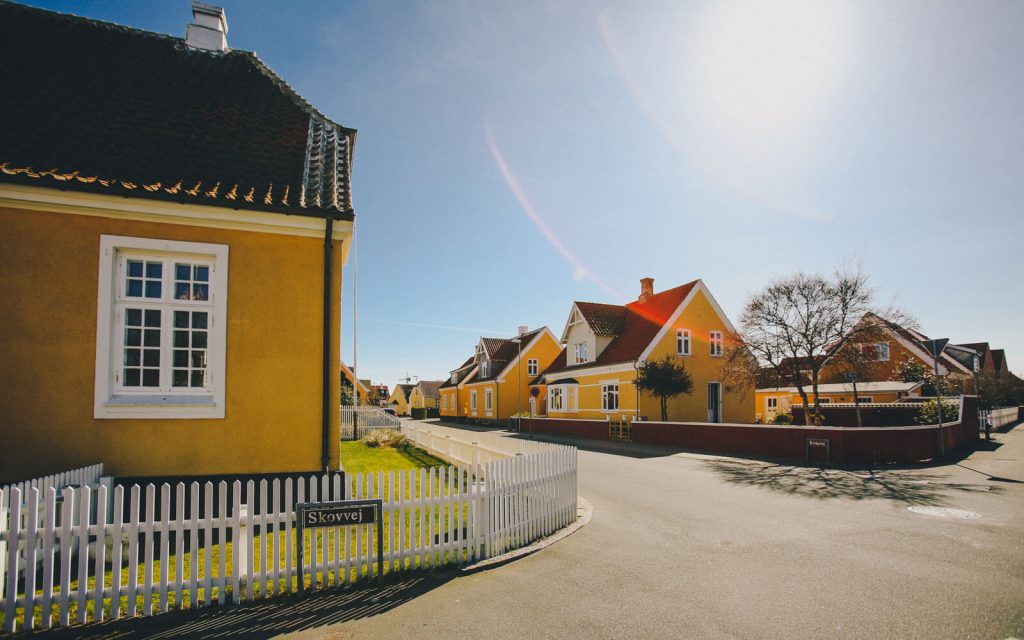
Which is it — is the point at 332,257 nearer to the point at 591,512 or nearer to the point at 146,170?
the point at 146,170

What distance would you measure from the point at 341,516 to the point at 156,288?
448 centimetres

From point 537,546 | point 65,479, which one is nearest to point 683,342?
point 537,546

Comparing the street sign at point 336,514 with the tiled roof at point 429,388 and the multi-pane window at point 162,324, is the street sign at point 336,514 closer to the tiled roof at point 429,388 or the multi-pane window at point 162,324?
the multi-pane window at point 162,324

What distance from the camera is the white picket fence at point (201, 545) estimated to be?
15.0 ft

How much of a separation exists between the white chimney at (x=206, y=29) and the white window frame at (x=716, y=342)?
94.1 ft

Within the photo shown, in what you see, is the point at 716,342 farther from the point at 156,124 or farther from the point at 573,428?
the point at 156,124

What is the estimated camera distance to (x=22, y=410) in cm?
671

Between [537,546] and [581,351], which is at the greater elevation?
[581,351]

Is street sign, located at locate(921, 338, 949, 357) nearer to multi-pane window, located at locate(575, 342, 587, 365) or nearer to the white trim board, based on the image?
the white trim board

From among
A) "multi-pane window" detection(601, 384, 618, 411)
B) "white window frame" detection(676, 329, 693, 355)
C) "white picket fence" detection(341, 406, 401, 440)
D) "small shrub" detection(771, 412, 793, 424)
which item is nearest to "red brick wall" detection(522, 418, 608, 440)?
"multi-pane window" detection(601, 384, 618, 411)

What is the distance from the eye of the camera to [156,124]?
862cm

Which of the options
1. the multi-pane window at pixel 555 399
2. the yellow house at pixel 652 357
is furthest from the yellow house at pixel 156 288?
the multi-pane window at pixel 555 399

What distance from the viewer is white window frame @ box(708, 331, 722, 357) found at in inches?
1260

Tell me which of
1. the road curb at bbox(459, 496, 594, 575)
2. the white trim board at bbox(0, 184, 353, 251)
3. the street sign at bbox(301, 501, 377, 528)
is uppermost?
the white trim board at bbox(0, 184, 353, 251)
